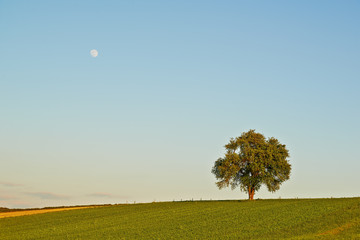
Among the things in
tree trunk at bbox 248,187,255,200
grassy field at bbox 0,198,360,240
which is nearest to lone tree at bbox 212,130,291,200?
tree trunk at bbox 248,187,255,200

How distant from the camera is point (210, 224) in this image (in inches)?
1618

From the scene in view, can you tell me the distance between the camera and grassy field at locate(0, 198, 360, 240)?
113ft

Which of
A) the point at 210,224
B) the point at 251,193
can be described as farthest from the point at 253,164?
the point at 210,224

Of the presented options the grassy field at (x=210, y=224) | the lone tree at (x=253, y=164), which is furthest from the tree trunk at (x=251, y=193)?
the grassy field at (x=210, y=224)

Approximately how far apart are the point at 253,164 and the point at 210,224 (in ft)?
90.3

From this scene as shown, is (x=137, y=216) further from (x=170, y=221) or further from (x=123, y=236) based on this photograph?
(x=123, y=236)

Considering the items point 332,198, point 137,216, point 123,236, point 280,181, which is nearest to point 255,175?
point 280,181

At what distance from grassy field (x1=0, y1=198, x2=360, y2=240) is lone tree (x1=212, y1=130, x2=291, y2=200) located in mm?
14162

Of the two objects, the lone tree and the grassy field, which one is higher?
the lone tree

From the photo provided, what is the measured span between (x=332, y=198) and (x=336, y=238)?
3007 centimetres

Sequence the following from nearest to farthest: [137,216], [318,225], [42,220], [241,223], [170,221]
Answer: [318,225] → [241,223] → [170,221] → [137,216] → [42,220]

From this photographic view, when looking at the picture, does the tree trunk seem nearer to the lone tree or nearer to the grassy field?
the lone tree

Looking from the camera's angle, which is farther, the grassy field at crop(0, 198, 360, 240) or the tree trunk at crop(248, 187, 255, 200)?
the tree trunk at crop(248, 187, 255, 200)

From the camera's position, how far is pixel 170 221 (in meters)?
44.7
